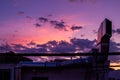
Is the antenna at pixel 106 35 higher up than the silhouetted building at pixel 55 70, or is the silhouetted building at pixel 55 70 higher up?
the antenna at pixel 106 35

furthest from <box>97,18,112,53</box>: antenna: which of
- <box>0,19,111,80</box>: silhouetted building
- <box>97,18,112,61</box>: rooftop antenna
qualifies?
<box>0,19,111,80</box>: silhouetted building

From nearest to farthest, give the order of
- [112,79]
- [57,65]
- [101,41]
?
[101,41] → [57,65] → [112,79]

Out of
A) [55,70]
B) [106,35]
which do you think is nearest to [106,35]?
[106,35]

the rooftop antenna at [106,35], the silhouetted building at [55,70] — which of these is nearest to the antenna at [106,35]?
the rooftop antenna at [106,35]

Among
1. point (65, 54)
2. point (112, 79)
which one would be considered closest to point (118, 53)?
point (65, 54)

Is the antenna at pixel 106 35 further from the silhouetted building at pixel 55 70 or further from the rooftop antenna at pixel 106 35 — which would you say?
the silhouetted building at pixel 55 70

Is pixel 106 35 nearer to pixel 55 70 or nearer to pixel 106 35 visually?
pixel 106 35

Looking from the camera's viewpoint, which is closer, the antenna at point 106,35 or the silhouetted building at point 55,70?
the antenna at point 106,35

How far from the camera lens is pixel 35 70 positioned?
2453cm

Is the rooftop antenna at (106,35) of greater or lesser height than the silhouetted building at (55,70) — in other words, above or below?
above

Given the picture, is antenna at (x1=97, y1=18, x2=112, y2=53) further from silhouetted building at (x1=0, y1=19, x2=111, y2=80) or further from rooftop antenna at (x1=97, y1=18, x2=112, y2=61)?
silhouetted building at (x1=0, y1=19, x2=111, y2=80)

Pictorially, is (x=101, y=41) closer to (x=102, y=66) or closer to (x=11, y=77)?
(x=102, y=66)

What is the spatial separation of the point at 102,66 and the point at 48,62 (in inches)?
160

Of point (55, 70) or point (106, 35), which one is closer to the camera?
point (106, 35)
